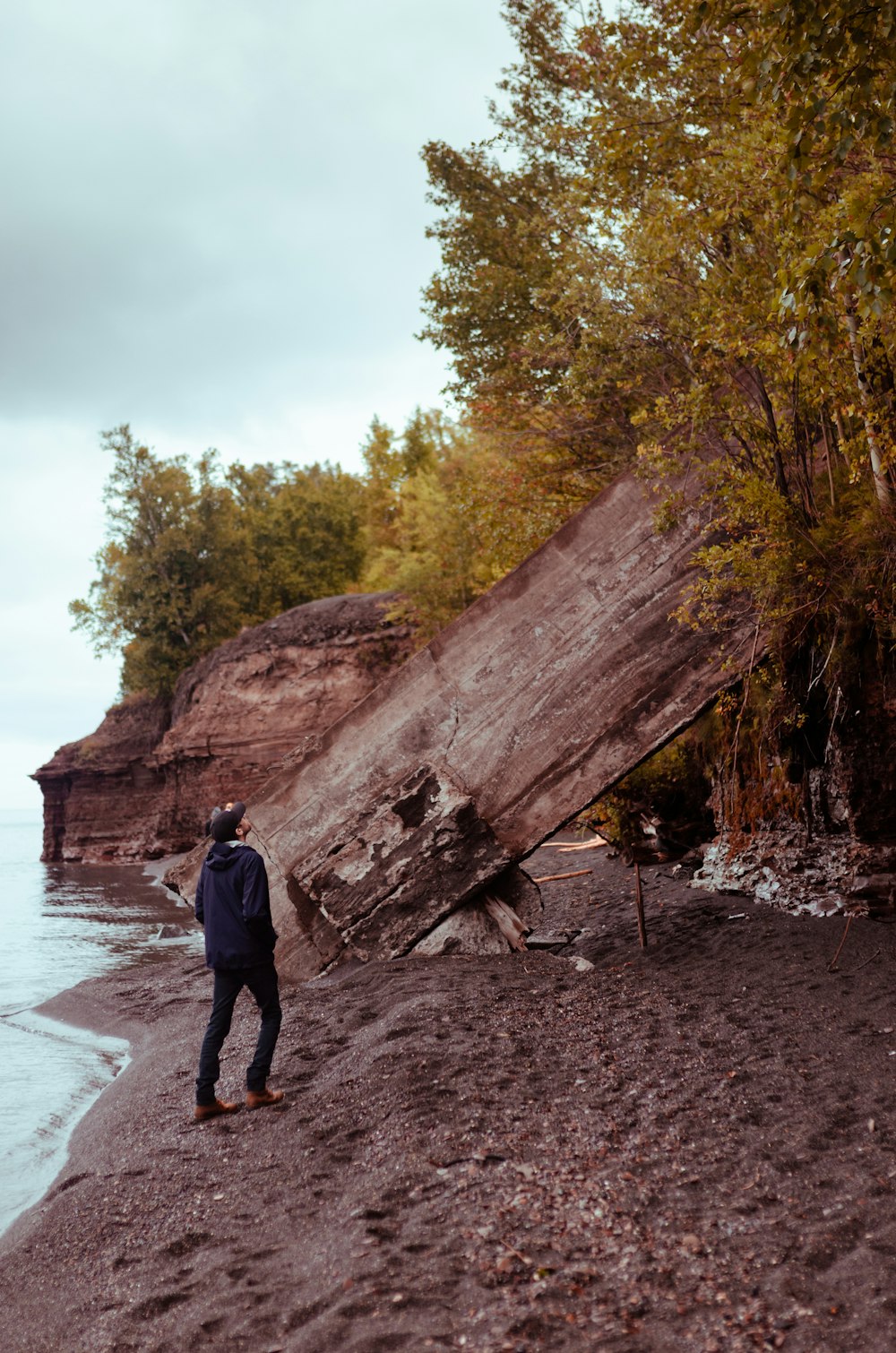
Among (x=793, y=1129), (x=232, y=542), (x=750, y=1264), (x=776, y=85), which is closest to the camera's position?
(x=750, y=1264)

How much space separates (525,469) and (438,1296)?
18.4 metres

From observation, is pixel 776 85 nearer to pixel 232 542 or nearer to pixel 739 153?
pixel 739 153

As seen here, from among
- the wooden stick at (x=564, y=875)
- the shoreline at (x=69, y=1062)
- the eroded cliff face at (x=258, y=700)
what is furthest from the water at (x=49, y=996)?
the eroded cliff face at (x=258, y=700)

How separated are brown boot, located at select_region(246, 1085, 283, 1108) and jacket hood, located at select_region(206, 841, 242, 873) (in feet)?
4.54

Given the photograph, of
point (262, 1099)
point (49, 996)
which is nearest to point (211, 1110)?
point (262, 1099)

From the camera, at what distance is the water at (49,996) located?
23.6 feet

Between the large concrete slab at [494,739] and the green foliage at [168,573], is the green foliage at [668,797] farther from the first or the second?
the green foliage at [168,573]

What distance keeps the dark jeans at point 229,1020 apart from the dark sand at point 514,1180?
251 millimetres

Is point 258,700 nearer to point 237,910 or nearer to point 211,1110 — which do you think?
point 237,910

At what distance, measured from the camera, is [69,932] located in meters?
19.4

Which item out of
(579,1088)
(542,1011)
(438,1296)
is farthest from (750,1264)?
(542,1011)

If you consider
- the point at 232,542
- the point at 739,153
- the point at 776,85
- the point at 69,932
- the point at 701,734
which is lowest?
the point at 69,932

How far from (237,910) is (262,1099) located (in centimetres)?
115

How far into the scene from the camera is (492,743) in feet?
30.0
